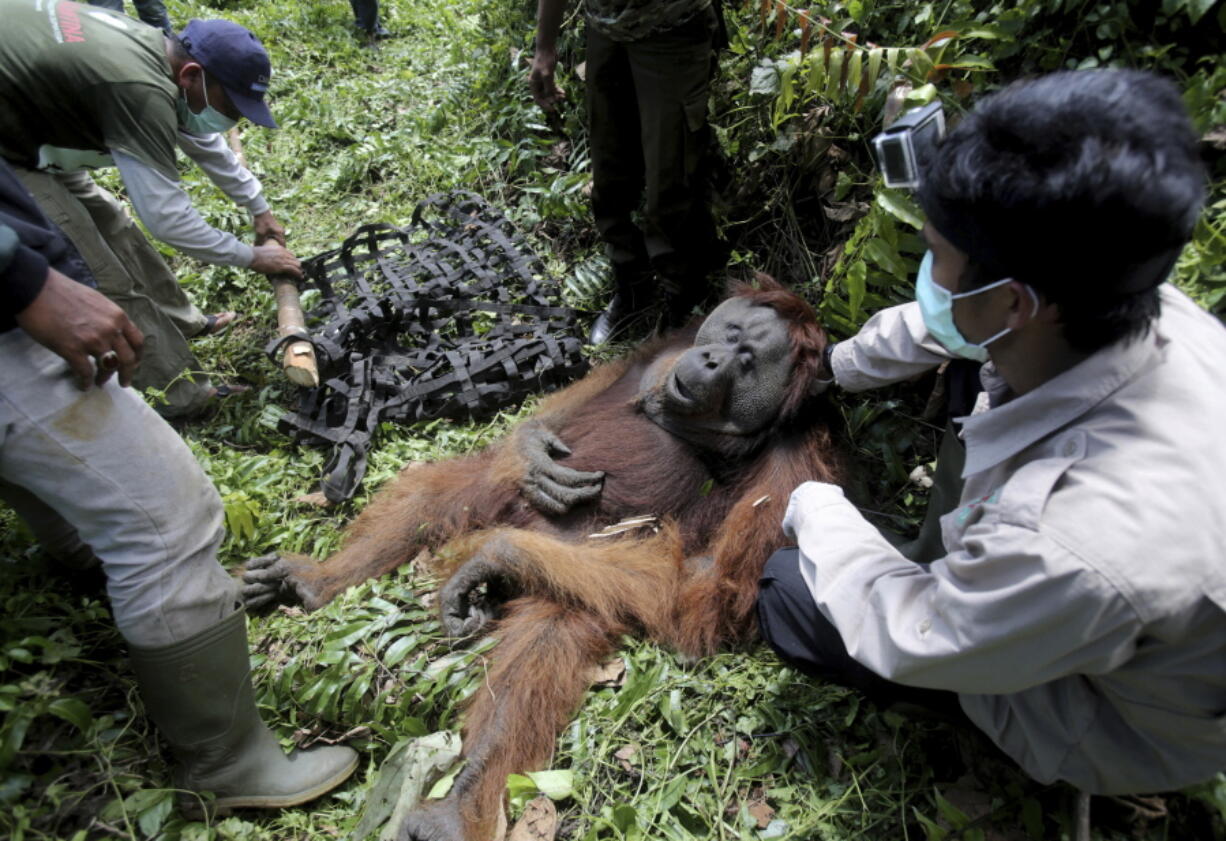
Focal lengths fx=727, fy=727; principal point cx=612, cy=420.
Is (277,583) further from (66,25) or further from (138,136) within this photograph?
(66,25)

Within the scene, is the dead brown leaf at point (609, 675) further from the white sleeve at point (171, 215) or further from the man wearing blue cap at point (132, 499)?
the white sleeve at point (171, 215)

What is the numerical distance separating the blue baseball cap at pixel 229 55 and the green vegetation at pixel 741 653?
1.48 metres

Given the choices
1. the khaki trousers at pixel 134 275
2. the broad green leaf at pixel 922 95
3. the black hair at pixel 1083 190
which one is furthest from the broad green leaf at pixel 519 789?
the broad green leaf at pixel 922 95

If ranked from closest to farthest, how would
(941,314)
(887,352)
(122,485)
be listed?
(941,314), (122,485), (887,352)

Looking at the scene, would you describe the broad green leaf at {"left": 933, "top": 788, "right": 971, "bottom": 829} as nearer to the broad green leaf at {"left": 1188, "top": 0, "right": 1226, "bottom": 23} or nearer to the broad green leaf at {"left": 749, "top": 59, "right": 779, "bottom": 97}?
the broad green leaf at {"left": 1188, "top": 0, "right": 1226, "bottom": 23}

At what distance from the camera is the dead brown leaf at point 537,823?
89.0 inches

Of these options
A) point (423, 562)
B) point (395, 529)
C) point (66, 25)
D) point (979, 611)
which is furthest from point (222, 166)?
point (979, 611)

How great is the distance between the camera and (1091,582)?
1345 millimetres

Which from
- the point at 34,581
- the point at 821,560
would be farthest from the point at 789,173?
the point at 34,581

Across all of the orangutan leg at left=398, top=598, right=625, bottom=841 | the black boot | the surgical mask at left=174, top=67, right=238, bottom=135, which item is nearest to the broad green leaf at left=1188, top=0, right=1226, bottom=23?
the black boot

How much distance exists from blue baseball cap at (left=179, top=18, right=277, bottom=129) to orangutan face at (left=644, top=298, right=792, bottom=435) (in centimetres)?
248

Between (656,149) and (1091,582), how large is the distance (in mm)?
2927

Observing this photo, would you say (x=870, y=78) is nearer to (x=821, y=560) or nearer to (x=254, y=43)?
(x=821, y=560)

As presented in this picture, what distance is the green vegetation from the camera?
2.12m
